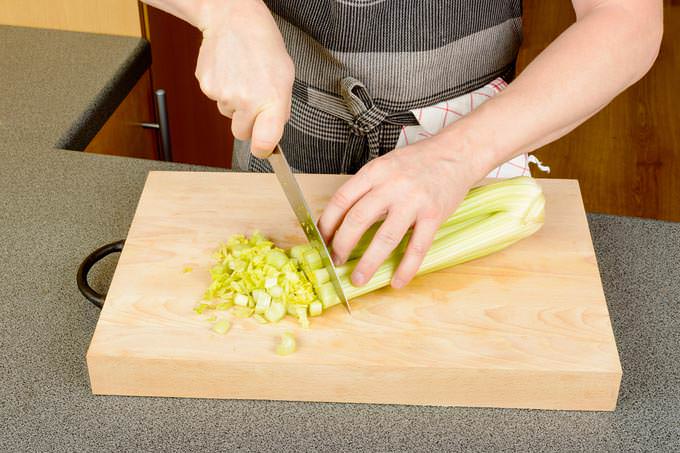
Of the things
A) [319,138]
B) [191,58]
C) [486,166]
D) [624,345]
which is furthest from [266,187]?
[191,58]

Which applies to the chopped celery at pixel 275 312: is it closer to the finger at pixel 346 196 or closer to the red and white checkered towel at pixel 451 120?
the finger at pixel 346 196

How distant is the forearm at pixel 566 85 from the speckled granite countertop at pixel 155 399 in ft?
0.91

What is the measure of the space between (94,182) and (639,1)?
967mm

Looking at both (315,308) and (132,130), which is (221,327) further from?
(132,130)

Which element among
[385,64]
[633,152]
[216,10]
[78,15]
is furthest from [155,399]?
[633,152]

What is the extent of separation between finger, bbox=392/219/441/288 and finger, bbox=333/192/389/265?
0.18 feet

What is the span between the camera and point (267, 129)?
106 centimetres

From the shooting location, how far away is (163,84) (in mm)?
2311

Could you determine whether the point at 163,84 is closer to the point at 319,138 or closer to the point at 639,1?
the point at 319,138

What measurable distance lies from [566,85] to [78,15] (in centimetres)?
120

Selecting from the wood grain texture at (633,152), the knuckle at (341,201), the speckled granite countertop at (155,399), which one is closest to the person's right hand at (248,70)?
the knuckle at (341,201)

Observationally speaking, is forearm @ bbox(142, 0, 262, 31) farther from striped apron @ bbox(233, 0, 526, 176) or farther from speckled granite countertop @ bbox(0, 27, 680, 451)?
speckled granite countertop @ bbox(0, 27, 680, 451)

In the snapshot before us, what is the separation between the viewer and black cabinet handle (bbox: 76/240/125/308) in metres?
1.19

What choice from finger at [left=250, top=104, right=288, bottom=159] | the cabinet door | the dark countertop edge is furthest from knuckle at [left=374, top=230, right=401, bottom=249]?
the cabinet door
